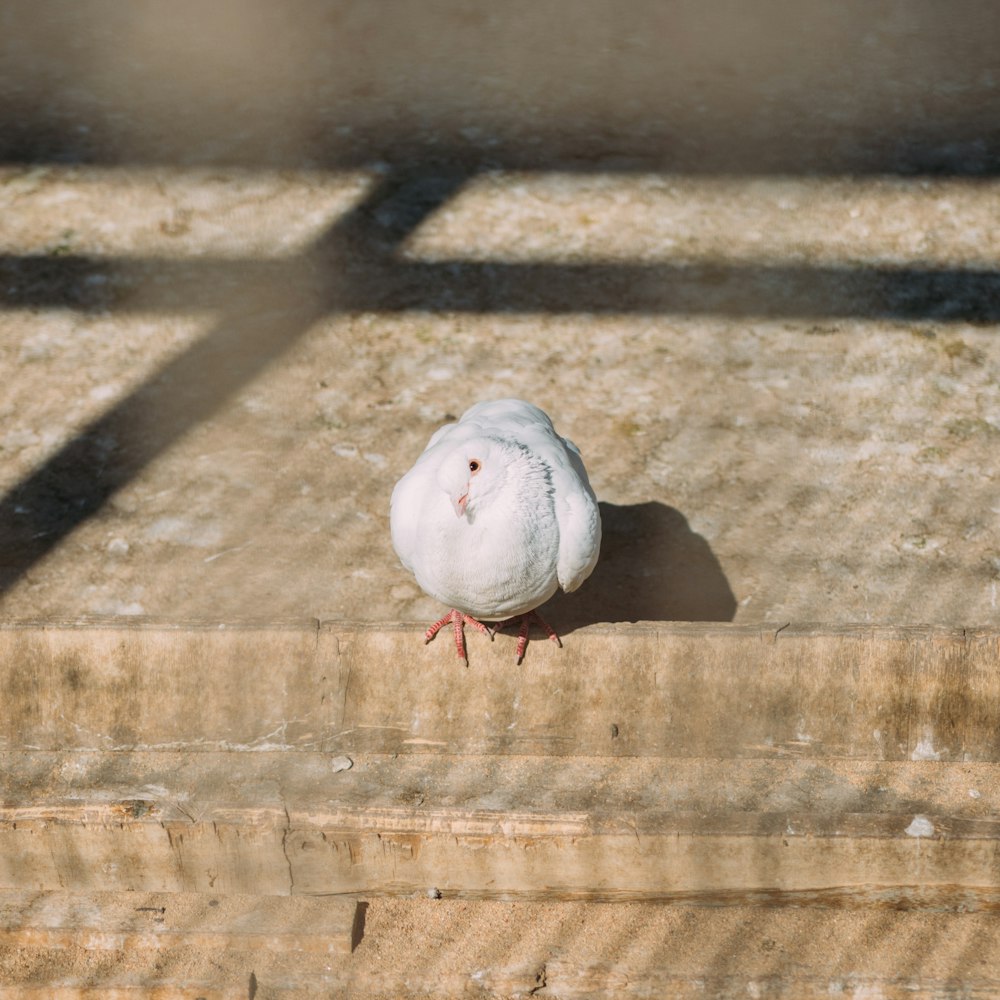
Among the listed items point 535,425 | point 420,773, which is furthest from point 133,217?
point 420,773

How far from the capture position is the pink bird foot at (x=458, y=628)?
2.81 m

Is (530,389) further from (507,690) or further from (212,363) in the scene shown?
(507,690)

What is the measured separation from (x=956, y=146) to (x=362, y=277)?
2.55 meters

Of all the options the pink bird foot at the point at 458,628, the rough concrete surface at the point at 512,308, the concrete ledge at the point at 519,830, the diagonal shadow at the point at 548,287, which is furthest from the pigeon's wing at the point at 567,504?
the diagonal shadow at the point at 548,287

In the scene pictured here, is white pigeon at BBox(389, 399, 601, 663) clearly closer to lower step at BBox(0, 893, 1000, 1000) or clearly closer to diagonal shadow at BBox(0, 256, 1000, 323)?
lower step at BBox(0, 893, 1000, 1000)

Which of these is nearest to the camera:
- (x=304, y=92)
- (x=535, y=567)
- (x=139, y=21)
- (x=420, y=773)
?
(x=535, y=567)

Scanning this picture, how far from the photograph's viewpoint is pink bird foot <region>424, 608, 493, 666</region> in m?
2.81

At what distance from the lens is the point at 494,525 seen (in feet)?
8.29

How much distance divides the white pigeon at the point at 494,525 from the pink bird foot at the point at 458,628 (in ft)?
0.21

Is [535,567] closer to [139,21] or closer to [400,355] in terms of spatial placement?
[400,355]

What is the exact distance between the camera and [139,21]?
6.29 m

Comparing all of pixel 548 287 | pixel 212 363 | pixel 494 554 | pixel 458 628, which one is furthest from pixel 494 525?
pixel 548 287

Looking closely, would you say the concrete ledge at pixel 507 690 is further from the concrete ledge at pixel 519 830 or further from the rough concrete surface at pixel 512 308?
the rough concrete surface at pixel 512 308

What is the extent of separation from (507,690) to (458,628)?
18 centimetres
